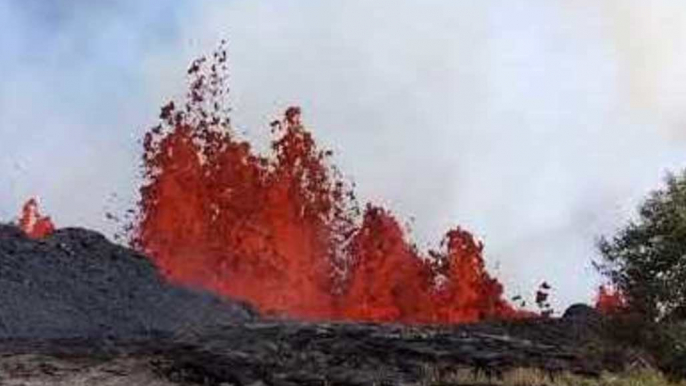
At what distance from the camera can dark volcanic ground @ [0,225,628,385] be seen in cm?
2647

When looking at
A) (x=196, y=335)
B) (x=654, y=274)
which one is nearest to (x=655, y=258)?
(x=654, y=274)

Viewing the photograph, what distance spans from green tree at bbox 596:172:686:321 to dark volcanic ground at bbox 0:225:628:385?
1.71 m

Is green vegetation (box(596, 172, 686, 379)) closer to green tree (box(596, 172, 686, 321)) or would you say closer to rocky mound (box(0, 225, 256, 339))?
green tree (box(596, 172, 686, 321))

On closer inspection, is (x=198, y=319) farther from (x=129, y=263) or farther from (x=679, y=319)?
(x=679, y=319)

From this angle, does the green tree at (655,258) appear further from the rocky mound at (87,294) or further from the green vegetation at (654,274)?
the rocky mound at (87,294)

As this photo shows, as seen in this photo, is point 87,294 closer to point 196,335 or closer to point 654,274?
point 196,335

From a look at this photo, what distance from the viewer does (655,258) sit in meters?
29.8

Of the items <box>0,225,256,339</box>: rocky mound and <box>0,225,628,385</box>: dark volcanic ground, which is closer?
<box>0,225,628,385</box>: dark volcanic ground

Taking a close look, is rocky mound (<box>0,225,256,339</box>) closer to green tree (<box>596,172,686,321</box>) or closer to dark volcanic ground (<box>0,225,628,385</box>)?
dark volcanic ground (<box>0,225,628,385</box>)

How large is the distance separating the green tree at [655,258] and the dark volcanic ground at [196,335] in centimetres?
171

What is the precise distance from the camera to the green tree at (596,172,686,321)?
29.1m

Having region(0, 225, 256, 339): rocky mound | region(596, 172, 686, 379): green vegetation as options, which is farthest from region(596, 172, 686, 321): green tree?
region(0, 225, 256, 339): rocky mound

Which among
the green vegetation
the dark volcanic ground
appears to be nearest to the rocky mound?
the dark volcanic ground

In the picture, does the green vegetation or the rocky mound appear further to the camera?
the rocky mound
